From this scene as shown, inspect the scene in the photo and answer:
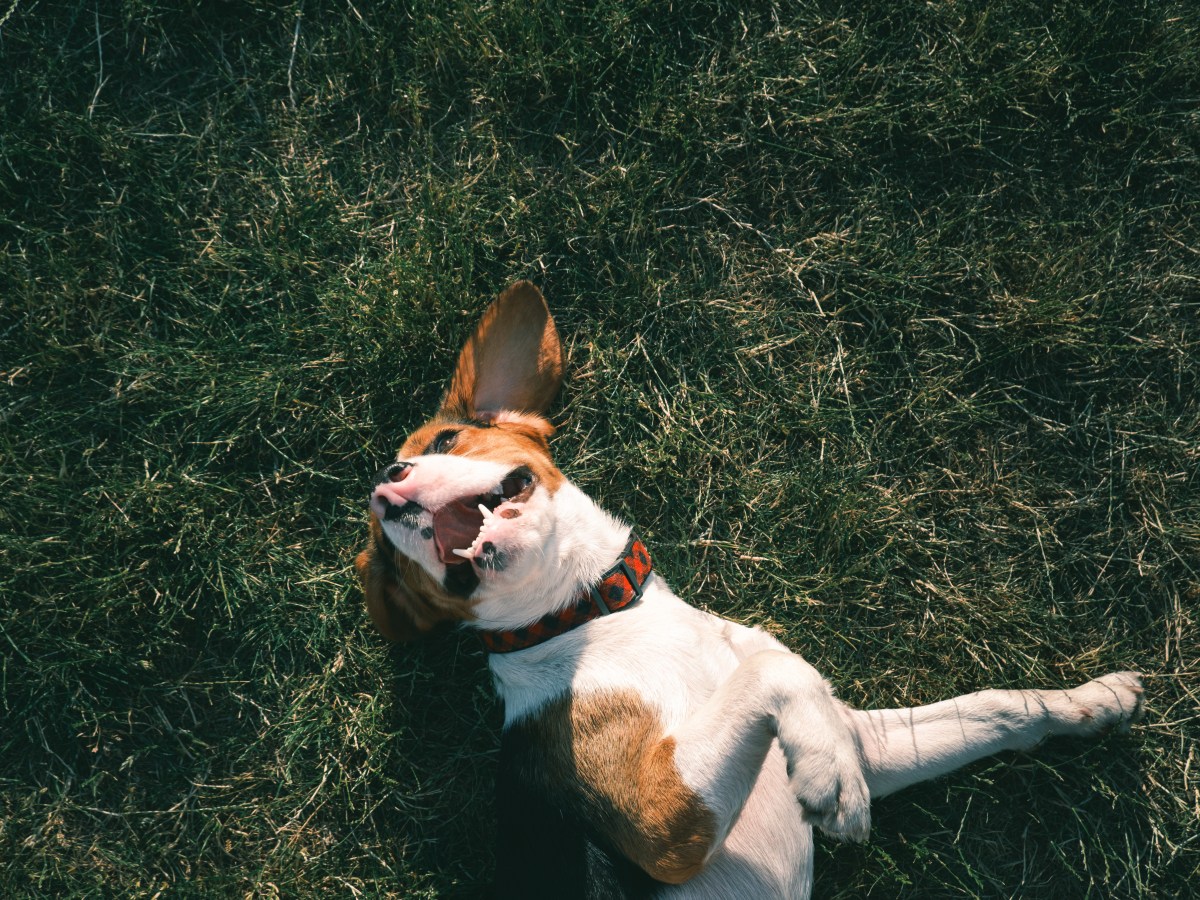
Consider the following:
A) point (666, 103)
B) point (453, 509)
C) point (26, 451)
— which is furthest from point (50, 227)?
point (666, 103)

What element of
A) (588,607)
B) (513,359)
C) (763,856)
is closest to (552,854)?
(763,856)

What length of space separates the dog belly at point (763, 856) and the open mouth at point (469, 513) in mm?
1515

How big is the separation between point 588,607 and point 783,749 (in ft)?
3.21

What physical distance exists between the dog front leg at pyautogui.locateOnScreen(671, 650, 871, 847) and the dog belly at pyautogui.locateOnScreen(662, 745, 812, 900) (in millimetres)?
297

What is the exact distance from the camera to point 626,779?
3.35 metres

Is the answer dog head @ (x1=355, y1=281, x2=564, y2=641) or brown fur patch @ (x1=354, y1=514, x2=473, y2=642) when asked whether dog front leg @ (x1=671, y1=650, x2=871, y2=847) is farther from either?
brown fur patch @ (x1=354, y1=514, x2=473, y2=642)

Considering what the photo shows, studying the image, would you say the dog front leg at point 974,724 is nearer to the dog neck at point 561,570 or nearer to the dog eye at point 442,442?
the dog neck at point 561,570

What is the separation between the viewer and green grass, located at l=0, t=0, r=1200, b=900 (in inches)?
173

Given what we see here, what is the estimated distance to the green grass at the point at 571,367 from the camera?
4.39m

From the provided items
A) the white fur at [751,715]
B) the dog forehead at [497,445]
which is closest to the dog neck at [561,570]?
the white fur at [751,715]

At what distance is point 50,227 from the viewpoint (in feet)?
15.6

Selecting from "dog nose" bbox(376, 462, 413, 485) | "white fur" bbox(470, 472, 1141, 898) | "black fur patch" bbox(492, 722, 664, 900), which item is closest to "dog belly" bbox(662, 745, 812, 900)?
"white fur" bbox(470, 472, 1141, 898)

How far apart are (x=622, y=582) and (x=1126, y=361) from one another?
2937 mm

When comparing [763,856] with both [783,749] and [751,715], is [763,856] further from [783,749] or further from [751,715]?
[751,715]
